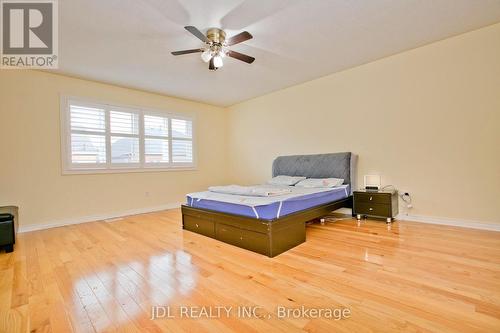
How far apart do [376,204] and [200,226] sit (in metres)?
2.73

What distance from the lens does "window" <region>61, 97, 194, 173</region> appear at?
4.22 meters

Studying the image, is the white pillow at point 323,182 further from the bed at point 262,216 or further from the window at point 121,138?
the window at point 121,138

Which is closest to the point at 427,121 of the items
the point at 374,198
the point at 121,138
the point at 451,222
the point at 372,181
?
the point at 372,181

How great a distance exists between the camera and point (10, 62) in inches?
136

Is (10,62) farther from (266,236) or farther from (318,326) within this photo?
(318,326)

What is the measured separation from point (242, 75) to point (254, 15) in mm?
1776

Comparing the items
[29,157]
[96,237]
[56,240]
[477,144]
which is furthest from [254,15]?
[29,157]

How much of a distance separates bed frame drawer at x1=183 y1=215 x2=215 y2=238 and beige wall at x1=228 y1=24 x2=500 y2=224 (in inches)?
108

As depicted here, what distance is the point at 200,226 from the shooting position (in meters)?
3.28

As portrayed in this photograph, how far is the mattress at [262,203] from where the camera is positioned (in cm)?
255

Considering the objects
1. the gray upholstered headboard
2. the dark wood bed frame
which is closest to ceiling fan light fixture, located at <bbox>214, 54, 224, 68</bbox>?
the dark wood bed frame

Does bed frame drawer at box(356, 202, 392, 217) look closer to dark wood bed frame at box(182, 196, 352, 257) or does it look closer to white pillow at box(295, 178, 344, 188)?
white pillow at box(295, 178, 344, 188)

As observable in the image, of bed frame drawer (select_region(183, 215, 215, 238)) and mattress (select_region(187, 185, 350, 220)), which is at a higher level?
mattress (select_region(187, 185, 350, 220))

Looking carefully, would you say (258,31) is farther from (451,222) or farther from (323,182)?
(451,222)
